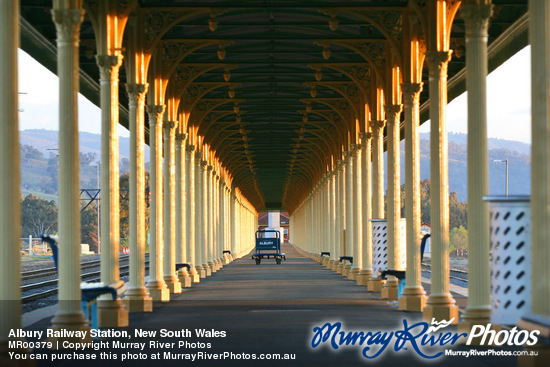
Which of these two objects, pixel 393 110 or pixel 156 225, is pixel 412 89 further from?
pixel 156 225

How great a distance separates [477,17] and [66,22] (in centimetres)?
644

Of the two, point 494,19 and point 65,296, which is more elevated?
point 494,19

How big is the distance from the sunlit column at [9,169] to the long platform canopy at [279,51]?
1010 centimetres

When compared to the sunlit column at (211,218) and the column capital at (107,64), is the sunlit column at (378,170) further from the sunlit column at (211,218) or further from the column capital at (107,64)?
the sunlit column at (211,218)

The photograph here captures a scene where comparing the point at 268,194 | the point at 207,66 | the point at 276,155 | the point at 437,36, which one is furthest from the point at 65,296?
the point at 268,194

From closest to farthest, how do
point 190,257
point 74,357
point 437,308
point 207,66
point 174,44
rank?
point 74,357
point 437,308
point 174,44
point 207,66
point 190,257

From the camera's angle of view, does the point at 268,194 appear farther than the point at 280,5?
Yes

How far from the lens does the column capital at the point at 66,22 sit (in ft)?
48.2

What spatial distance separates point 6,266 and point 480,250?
7452mm

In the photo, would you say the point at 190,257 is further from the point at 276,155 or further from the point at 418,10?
the point at 276,155

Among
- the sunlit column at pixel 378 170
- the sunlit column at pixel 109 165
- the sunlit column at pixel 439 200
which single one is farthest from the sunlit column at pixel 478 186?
the sunlit column at pixel 378 170

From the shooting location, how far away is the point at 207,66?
30.5 meters

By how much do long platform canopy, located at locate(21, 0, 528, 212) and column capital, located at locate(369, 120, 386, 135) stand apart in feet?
5.84

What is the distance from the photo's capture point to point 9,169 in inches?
441
